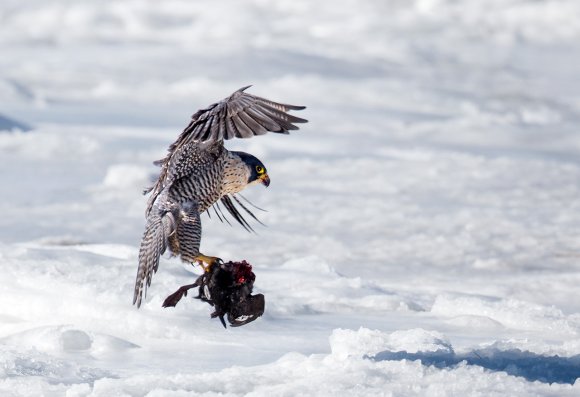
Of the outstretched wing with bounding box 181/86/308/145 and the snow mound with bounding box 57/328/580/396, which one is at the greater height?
the outstretched wing with bounding box 181/86/308/145

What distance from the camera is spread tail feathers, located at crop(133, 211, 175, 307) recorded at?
126 inches

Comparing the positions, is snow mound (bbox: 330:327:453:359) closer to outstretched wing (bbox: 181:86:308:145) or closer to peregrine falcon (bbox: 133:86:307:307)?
peregrine falcon (bbox: 133:86:307:307)

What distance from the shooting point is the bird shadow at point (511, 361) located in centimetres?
334

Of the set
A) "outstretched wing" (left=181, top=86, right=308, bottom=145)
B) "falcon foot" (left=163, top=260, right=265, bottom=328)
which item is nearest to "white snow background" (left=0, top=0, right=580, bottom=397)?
"falcon foot" (left=163, top=260, right=265, bottom=328)

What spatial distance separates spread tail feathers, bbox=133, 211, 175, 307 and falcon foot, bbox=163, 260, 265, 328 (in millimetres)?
144

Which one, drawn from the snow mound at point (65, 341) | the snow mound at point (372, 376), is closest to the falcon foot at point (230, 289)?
the snow mound at point (372, 376)

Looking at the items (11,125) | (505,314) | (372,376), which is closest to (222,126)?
(372,376)

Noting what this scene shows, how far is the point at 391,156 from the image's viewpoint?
10984 millimetres

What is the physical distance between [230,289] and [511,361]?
0.96 m

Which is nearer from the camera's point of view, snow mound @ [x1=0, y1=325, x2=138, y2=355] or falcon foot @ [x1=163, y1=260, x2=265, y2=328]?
falcon foot @ [x1=163, y1=260, x2=265, y2=328]

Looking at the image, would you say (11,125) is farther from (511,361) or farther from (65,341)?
(511,361)

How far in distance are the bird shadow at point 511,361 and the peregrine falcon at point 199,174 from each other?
744mm

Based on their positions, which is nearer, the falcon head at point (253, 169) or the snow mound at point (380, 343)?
the falcon head at point (253, 169)

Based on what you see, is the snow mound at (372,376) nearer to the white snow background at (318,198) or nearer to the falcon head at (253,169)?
the white snow background at (318,198)
